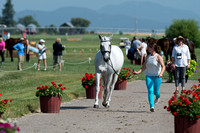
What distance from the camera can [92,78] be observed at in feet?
48.9

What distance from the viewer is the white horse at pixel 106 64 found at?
12797 mm

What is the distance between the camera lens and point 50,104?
11.8 meters

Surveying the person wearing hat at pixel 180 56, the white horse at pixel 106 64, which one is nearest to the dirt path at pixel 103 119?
the white horse at pixel 106 64

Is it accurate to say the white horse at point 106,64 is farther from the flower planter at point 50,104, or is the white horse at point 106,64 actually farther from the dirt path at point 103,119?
the flower planter at point 50,104

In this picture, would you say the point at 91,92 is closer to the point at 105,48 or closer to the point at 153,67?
the point at 105,48

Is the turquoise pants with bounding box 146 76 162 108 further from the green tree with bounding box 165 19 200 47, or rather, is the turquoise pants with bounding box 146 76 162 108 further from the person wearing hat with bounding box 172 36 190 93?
the green tree with bounding box 165 19 200 47

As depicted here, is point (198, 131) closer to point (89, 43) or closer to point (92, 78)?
point (92, 78)

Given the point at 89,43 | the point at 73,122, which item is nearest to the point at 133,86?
the point at 73,122

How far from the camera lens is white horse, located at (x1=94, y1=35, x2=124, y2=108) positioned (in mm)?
12797

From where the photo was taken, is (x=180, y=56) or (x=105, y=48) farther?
(x=180, y=56)

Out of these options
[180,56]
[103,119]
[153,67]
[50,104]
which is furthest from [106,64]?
[180,56]

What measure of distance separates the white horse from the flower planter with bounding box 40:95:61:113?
1.42m

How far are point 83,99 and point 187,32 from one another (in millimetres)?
36532

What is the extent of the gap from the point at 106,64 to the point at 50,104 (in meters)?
2.21
